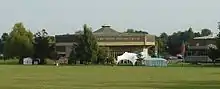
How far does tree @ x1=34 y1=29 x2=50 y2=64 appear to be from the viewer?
395 ft

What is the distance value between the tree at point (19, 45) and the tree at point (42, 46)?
131 centimetres

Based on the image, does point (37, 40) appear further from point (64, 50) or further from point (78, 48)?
point (64, 50)

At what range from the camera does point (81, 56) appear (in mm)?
112625

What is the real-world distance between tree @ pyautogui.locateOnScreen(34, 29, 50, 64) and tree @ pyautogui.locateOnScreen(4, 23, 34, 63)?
1.31 metres

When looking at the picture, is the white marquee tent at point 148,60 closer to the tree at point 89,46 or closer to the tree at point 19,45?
the tree at point 89,46

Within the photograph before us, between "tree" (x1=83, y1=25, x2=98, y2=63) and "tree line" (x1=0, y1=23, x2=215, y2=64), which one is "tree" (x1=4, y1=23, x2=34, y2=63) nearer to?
"tree line" (x1=0, y1=23, x2=215, y2=64)

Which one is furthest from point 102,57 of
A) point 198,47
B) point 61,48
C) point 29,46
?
point 198,47

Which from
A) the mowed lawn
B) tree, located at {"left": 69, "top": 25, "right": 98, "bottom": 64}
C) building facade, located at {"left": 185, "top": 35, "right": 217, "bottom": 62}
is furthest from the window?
the mowed lawn

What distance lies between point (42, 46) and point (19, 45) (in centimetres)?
583

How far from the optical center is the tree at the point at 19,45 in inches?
4793

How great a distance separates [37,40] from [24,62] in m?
10.2

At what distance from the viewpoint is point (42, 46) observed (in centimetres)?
12100

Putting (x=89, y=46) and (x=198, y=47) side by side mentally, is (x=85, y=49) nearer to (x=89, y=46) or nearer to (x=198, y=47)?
(x=89, y=46)

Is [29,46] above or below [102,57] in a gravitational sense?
above
